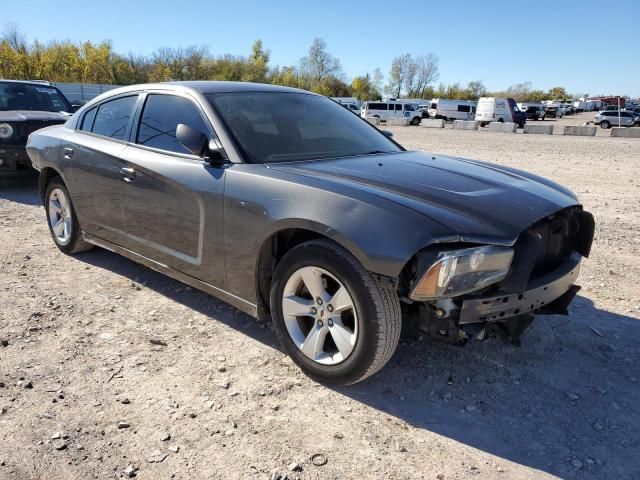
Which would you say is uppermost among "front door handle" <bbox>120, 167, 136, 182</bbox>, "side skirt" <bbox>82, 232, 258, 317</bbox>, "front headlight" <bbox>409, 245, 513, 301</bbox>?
"front door handle" <bbox>120, 167, 136, 182</bbox>

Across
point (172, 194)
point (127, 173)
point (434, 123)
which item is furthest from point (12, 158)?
point (434, 123)

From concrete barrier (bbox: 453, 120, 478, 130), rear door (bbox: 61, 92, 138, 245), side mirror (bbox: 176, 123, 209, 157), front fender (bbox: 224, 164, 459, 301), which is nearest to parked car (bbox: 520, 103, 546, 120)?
concrete barrier (bbox: 453, 120, 478, 130)

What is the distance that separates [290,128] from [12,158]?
581cm

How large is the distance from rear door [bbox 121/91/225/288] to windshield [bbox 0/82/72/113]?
6100 mm

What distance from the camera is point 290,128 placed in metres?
3.53

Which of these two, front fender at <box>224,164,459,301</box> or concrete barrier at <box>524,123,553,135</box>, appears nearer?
front fender at <box>224,164,459,301</box>

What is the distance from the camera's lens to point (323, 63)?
9888 centimetres

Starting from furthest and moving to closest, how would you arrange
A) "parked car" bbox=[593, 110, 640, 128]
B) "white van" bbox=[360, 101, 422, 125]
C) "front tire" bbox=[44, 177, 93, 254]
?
"white van" bbox=[360, 101, 422, 125] → "parked car" bbox=[593, 110, 640, 128] → "front tire" bbox=[44, 177, 93, 254]

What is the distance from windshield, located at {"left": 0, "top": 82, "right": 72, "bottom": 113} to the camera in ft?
27.8

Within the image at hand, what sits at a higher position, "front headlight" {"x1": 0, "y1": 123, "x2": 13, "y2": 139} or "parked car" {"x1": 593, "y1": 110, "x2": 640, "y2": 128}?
"parked car" {"x1": 593, "y1": 110, "x2": 640, "y2": 128}

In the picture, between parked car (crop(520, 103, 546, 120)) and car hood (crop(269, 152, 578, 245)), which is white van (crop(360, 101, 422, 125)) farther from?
car hood (crop(269, 152, 578, 245))

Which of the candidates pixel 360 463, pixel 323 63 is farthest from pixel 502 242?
pixel 323 63

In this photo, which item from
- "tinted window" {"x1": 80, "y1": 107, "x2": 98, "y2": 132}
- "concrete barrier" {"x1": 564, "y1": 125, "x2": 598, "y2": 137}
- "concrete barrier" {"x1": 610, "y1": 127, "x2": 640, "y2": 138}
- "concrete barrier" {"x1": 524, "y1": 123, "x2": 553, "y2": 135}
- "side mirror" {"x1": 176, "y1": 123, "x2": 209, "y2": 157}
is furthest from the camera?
"concrete barrier" {"x1": 524, "y1": 123, "x2": 553, "y2": 135}

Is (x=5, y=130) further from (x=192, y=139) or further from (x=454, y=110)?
(x=454, y=110)
